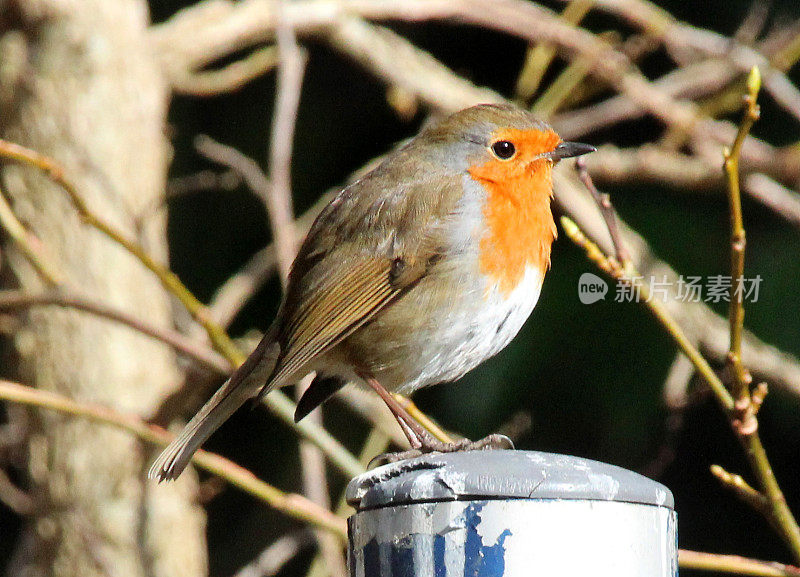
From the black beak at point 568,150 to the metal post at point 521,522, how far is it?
4.68ft

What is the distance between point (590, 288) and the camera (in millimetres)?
3902

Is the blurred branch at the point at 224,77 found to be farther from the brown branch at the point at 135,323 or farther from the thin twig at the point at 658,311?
the thin twig at the point at 658,311

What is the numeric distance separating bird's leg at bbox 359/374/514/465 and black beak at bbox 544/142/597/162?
2.42ft

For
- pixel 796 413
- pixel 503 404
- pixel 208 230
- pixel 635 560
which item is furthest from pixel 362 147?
pixel 635 560

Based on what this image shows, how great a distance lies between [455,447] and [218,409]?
713 millimetres

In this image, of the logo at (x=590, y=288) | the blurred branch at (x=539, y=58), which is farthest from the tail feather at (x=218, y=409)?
the blurred branch at (x=539, y=58)

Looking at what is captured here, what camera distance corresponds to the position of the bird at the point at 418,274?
8.67 feet

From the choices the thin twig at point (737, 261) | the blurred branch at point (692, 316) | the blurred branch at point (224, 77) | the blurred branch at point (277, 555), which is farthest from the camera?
the blurred branch at point (224, 77)

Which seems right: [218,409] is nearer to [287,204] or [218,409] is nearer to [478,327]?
[478,327]

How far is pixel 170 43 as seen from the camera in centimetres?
402

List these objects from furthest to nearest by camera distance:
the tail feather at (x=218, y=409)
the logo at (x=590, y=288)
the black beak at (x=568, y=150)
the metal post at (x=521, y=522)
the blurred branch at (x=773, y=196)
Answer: the logo at (x=590, y=288) < the blurred branch at (x=773, y=196) < the black beak at (x=568, y=150) < the tail feather at (x=218, y=409) < the metal post at (x=521, y=522)

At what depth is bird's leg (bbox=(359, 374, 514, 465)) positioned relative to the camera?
2160 millimetres

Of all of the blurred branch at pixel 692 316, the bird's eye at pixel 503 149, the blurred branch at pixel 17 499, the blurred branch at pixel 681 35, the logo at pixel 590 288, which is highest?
the bird's eye at pixel 503 149

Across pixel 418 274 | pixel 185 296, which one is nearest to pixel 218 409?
pixel 185 296
